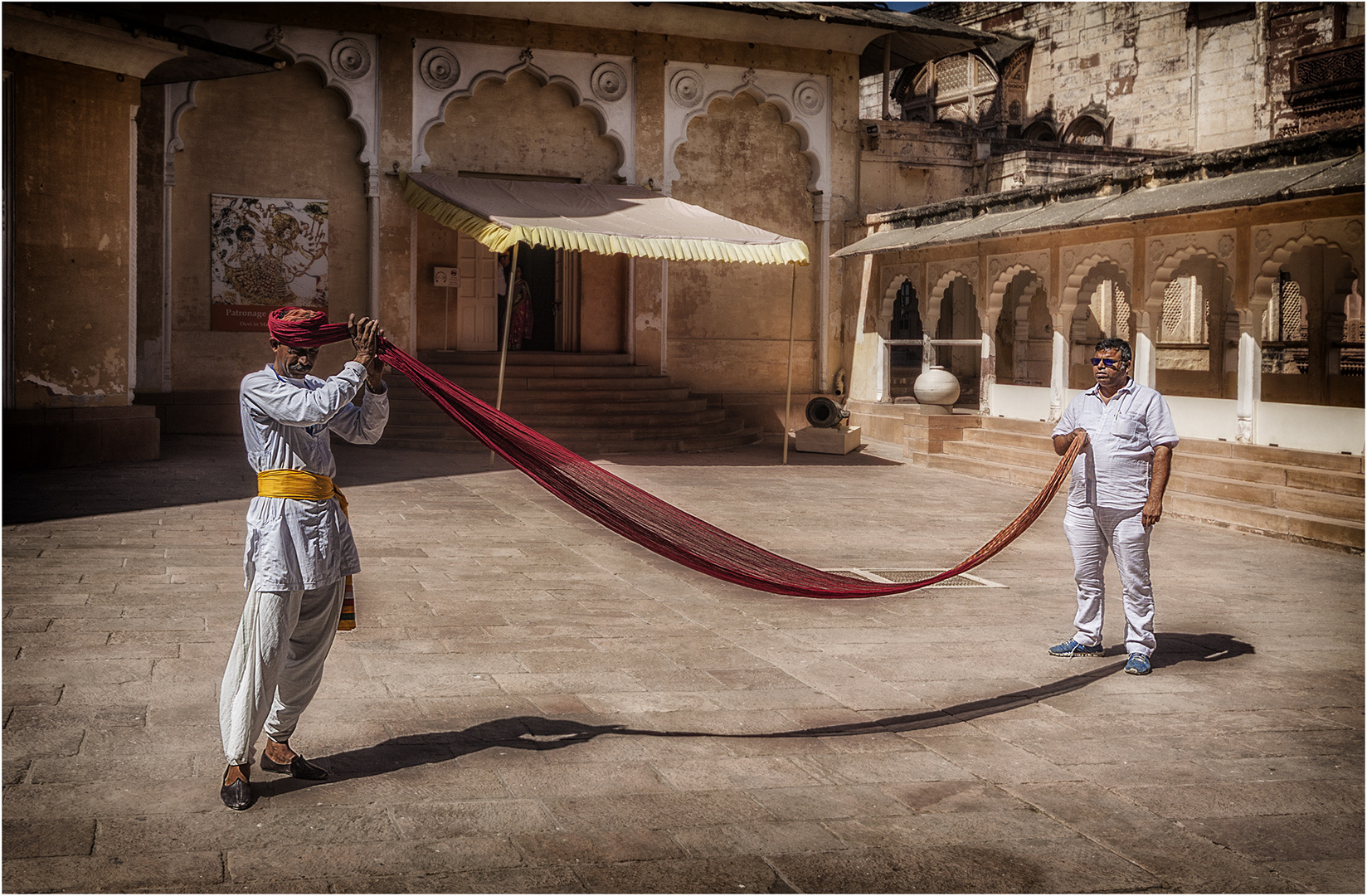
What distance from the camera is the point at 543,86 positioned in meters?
18.5

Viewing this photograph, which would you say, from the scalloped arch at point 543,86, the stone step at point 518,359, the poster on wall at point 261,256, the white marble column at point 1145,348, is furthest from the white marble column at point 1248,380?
the poster on wall at point 261,256

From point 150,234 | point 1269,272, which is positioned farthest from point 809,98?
point 150,234

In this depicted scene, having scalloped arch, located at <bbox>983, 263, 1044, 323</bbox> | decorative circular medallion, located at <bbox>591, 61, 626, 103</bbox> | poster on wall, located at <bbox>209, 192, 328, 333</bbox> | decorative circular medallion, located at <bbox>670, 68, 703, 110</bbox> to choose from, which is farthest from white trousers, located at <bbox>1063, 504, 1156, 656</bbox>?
decorative circular medallion, located at <bbox>670, 68, 703, 110</bbox>

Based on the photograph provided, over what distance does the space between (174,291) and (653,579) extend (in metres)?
11.4

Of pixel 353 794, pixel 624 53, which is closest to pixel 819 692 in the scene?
pixel 353 794

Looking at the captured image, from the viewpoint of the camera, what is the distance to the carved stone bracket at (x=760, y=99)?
62.4 ft

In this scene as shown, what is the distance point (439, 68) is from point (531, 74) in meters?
1.44

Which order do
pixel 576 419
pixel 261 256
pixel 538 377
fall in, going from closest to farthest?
1. pixel 576 419
2. pixel 261 256
3. pixel 538 377

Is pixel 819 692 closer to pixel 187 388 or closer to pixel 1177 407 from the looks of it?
pixel 1177 407

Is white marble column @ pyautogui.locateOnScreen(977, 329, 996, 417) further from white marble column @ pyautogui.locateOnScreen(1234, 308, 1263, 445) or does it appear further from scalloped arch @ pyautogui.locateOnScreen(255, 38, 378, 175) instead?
scalloped arch @ pyautogui.locateOnScreen(255, 38, 378, 175)

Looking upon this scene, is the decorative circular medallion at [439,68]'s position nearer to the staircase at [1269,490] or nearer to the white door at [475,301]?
the white door at [475,301]

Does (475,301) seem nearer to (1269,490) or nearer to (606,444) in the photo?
(606,444)

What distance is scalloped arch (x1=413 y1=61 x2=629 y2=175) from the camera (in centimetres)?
1770

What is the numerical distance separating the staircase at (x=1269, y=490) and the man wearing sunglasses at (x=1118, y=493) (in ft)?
15.7
